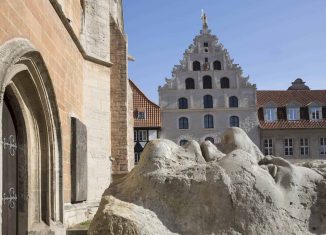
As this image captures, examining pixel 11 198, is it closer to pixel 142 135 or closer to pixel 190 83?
pixel 142 135

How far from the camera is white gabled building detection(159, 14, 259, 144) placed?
36.6 m

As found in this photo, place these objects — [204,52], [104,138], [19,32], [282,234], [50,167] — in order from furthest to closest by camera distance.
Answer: [204,52]
[104,138]
[50,167]
[19,32]
[282,234]

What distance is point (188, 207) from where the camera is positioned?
4.39 meters

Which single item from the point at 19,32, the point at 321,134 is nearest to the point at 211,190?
the point at 19,32

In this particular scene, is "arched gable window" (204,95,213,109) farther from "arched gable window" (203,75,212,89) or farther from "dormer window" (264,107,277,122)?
"dormer window" (264,107,277,122)

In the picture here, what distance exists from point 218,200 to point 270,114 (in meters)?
34.5

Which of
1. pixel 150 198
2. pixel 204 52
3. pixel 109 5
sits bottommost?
pixel 150 198

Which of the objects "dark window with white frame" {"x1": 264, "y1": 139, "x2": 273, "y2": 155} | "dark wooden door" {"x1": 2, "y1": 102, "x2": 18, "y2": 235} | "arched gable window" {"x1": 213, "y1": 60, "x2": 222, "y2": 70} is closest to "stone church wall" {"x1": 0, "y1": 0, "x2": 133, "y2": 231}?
"dark wooden door" {"x1": 2, "y1": 102, "x2": 18, "y2": 235}

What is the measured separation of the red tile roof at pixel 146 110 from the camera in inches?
1361

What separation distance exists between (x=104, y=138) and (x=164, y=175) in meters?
6.59

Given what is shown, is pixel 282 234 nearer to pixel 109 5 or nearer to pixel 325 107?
pixel 109 5

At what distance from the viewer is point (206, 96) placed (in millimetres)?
37250

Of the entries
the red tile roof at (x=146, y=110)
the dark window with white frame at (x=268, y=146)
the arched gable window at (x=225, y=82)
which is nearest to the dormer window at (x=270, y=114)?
the dark window with white frame at (x=268, y=146)

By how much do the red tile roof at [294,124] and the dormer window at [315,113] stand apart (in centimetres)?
33
